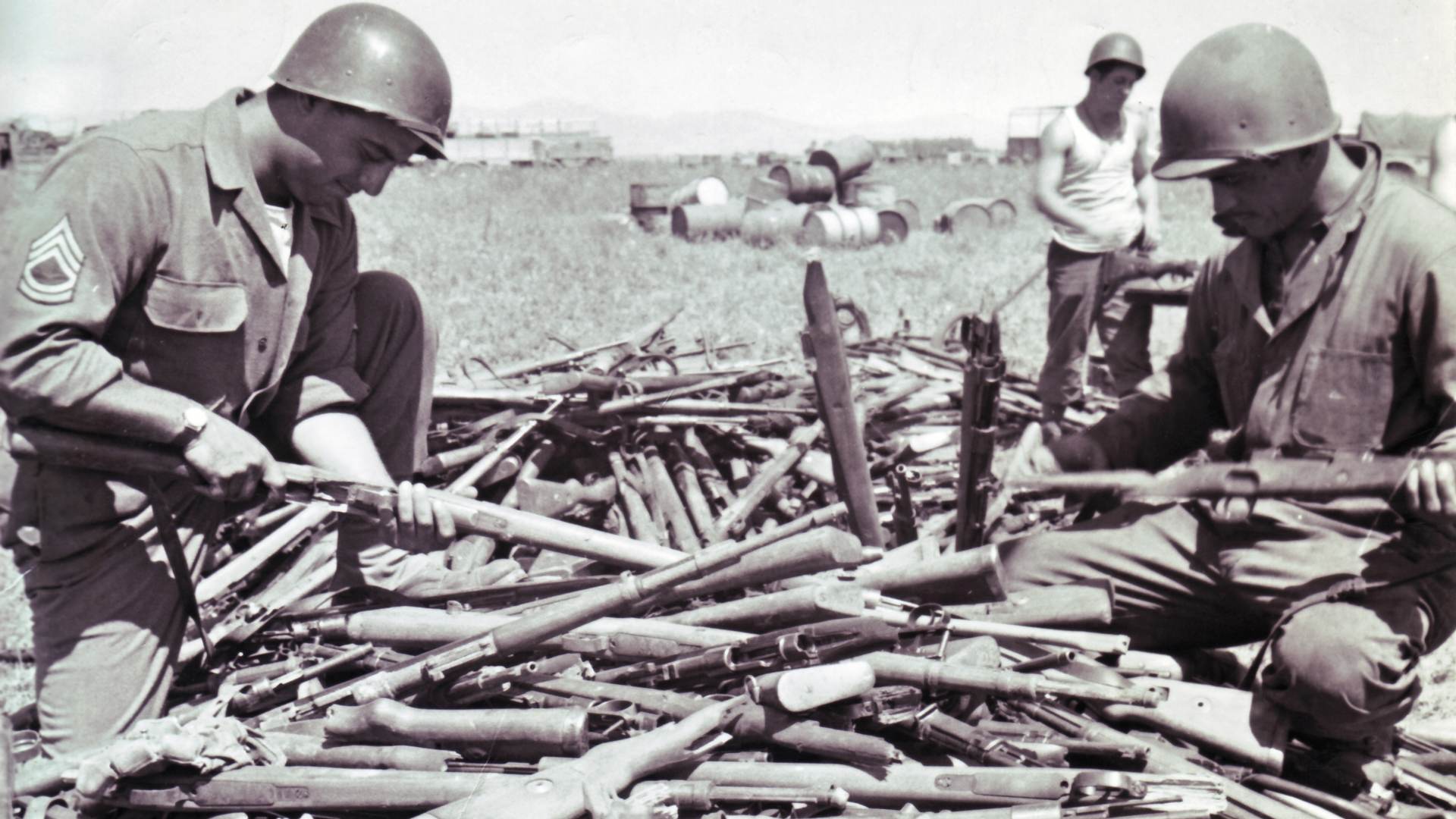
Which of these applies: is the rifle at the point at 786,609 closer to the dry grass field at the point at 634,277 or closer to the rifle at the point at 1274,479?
the rifle at the point at 1274,479

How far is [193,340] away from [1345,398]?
3.98m

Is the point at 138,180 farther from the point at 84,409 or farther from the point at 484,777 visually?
the point at 484,777

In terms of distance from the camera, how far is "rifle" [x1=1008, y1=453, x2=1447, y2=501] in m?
3.38

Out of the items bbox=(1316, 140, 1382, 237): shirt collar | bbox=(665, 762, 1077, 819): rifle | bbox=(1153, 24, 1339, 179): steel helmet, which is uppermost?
bbox=(1153, 24, 1339, 179): steel helmet

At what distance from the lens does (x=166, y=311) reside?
3455 millimetres

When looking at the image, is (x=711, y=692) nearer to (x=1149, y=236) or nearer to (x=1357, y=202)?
(x=1357, y=202)

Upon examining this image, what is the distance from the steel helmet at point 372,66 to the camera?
352cm

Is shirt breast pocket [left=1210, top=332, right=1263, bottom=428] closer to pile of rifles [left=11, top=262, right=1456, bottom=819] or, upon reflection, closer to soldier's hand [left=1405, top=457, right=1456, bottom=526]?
soldier's hand [left=1405, top=457, right=1456, bottom=526]

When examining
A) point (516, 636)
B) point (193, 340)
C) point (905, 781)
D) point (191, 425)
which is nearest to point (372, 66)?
point (193, 340)

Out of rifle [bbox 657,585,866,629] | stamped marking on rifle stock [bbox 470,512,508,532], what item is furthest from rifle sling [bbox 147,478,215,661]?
rifle [bbox 657,585,866,629]

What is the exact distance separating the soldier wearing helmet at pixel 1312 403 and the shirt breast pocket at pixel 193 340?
3.28 metres

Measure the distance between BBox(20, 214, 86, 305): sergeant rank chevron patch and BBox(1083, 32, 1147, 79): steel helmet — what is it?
650cm

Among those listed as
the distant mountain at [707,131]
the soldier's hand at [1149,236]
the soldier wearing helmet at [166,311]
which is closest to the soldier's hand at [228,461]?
the soldier wearing helmet at [166,311]

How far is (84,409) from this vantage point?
126 inches
